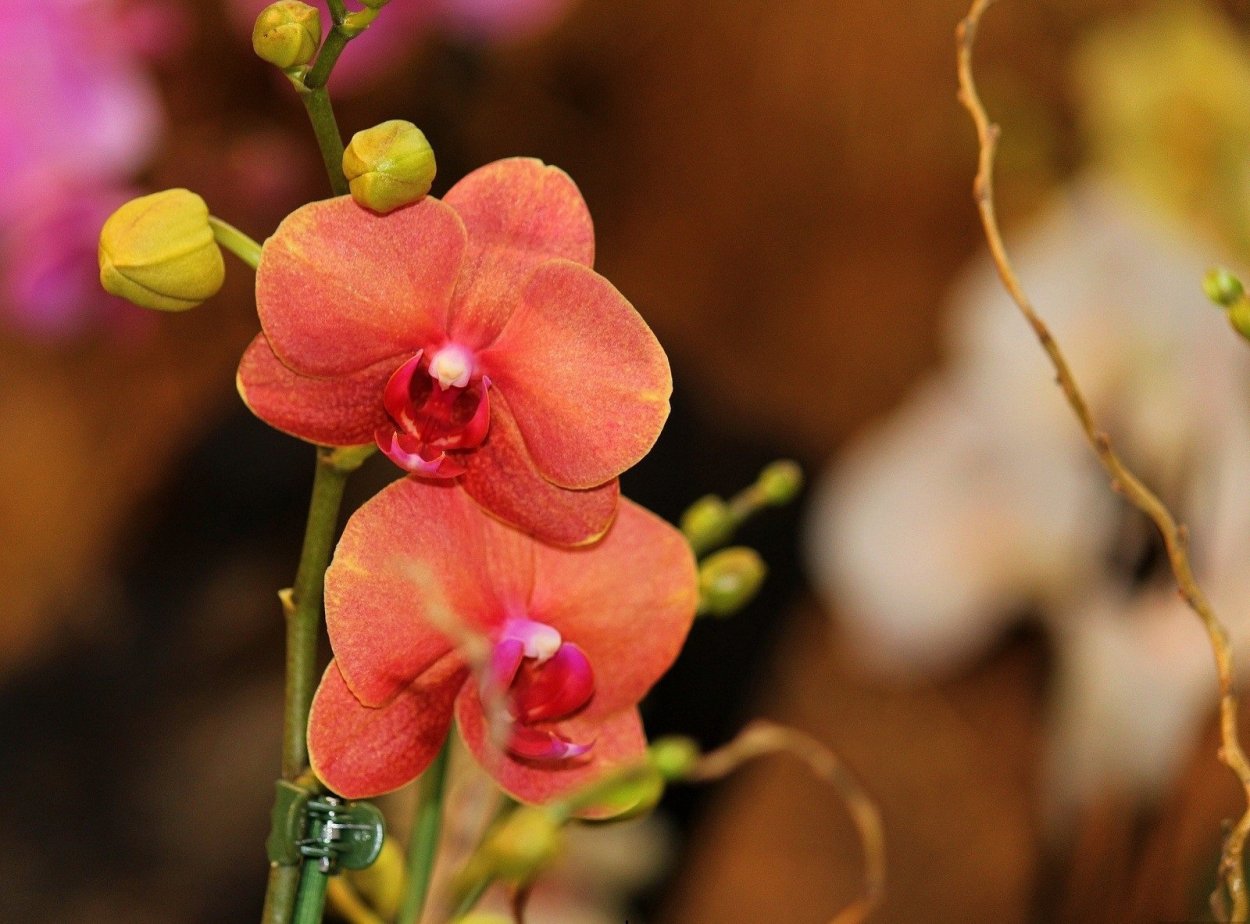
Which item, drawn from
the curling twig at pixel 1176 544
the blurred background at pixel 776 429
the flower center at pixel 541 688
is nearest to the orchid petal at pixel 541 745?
the flower center at pixel 541 688

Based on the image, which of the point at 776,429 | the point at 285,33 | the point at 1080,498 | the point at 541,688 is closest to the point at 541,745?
the point at 541,688

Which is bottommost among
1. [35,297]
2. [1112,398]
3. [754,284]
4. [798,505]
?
[798,505]

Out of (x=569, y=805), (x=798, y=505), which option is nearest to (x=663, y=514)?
(x=798, y=505)

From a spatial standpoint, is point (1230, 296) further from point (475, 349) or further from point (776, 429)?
point (776, 429)

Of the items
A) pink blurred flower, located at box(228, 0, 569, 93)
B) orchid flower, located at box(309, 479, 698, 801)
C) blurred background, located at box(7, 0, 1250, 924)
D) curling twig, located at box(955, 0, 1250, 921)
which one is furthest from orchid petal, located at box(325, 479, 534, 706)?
pink blurred flower, located at box(228, 0, 569, 93)

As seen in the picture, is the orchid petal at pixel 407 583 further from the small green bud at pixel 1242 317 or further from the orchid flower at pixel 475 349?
the small green bud at pixel 1242 317

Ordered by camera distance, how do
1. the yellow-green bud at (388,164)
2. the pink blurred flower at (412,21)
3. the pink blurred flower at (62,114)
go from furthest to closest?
the pink blurred flower at (412,21) < the pink blurred flower at (62,114) < the yellow-green bud at (388,164)

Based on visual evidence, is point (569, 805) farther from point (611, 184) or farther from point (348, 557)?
point (611, 184)
